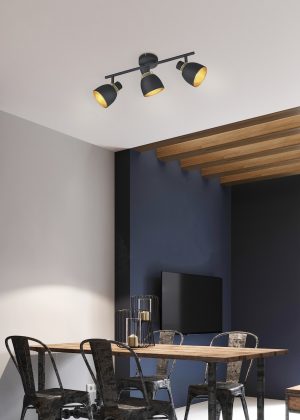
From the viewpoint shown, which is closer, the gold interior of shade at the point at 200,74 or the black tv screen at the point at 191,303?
the gold interior of shade at the point at 200,74

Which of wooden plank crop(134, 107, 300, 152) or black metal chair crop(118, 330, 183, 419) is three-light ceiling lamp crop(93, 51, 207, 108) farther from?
black metal chair crop(118, 330, 183, 419)

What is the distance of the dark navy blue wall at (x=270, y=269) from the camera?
7.23m

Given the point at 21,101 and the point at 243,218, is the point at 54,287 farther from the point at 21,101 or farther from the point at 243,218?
the point at 243,218

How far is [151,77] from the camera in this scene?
381 centimetres

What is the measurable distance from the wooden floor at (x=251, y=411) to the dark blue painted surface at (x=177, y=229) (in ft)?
0.75

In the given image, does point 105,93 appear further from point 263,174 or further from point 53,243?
point 263,174

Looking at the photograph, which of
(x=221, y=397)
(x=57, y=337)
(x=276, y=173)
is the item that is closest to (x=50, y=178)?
(x=57, y=337)

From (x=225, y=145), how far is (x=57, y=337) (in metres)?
2.58

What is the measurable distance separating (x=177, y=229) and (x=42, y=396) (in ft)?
10.0

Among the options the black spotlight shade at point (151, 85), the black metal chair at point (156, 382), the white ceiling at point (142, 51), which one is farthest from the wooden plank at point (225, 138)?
the black metal chair at point (156, 382)

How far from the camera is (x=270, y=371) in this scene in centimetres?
727

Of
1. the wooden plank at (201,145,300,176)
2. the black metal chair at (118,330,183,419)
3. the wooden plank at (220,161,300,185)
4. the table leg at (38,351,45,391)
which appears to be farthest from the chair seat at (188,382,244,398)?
the wooden plank at (220,161,300,185)

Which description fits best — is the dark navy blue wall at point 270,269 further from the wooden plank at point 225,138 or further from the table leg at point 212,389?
the table leg at point 212,389

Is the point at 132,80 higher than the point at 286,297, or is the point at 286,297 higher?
the point at 132,80
